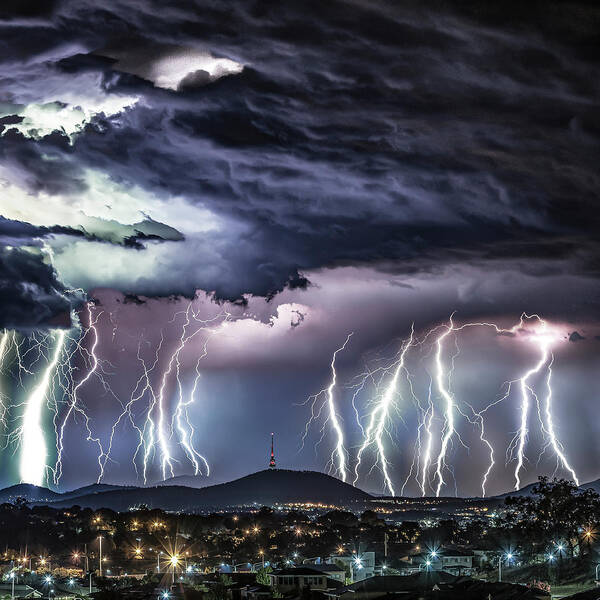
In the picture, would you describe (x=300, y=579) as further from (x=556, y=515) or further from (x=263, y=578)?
(x=556, y=515)

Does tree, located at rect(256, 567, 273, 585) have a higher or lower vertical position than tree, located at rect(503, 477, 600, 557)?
lower

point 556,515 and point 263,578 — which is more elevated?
point 556,515

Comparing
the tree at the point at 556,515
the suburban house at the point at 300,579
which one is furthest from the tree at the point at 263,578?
the tree at the point at 556,515

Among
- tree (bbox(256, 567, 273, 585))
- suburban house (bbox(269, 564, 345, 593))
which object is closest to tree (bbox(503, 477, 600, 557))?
suburban house (bbox(269, 564, 345, 593))

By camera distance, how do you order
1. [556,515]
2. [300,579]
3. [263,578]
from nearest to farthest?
[300,579], [263,578], [556,515]

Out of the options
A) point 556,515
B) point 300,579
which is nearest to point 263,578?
point 300,579

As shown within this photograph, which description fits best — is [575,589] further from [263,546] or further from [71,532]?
[71,532]

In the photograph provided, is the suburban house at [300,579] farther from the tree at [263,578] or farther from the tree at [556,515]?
the tree at [556,515]

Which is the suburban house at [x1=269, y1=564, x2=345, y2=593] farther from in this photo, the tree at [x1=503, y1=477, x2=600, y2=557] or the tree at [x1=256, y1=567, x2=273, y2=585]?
the tree at [x1=503, y1=477, x2=600, y2=557]

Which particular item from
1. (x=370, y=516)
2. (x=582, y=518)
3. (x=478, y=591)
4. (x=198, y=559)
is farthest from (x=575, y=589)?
(x=370, y=516)

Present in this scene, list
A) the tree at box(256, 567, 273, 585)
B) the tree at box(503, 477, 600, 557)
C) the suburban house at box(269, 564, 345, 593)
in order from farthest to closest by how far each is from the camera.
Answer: the tree at box(503, 477, 600, 557)
the tree at box(256, 567, 273, 585)
the suburban house at box(269, 564, 345, 593)

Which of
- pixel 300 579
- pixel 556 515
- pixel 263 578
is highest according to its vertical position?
pixel 556 515
